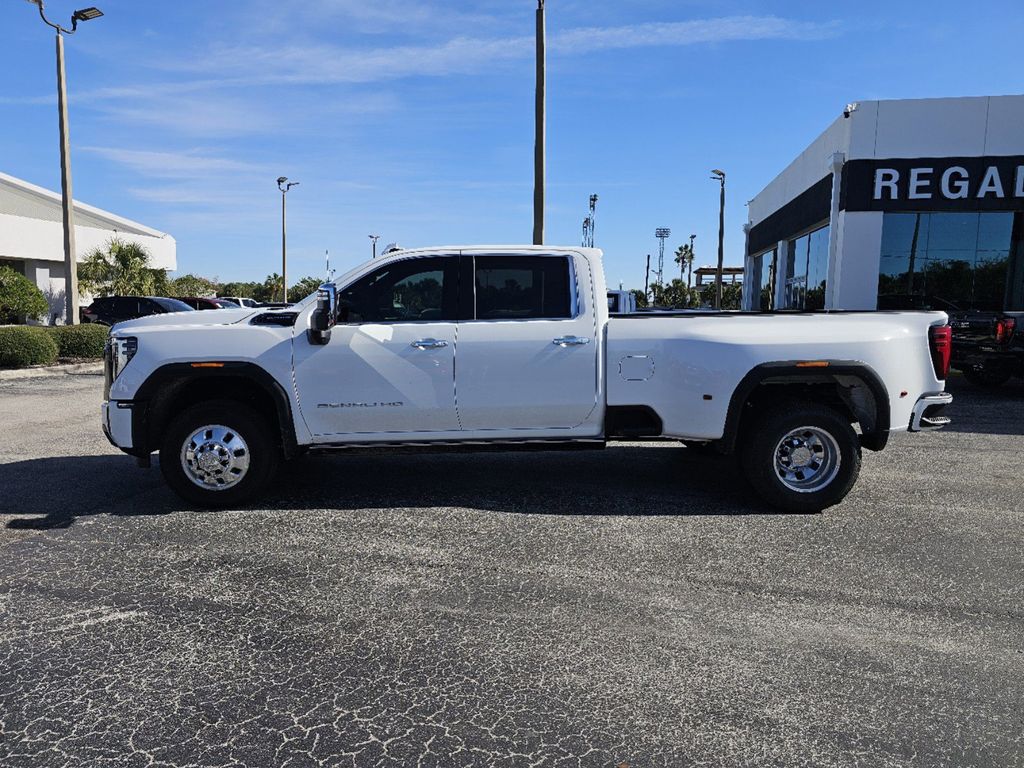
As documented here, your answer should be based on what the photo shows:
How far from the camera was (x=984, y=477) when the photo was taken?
22.5ft

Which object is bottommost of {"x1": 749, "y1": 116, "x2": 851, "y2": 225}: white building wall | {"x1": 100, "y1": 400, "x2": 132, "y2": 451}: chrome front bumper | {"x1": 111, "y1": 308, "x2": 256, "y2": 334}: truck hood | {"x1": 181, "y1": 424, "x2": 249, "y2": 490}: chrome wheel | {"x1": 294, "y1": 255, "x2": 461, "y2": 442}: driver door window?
{"x1": 181, "y1": 424, "x2": 249, "y2": 490}: chrome wheel

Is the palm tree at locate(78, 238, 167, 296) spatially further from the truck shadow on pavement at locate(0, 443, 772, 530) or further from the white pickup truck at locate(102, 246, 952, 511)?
the white pickup truck at locate(102, 246, 952, 511)

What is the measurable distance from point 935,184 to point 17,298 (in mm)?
26131

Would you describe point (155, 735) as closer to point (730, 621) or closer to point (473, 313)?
point (730, 621)

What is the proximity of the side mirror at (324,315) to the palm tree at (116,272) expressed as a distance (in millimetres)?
37610

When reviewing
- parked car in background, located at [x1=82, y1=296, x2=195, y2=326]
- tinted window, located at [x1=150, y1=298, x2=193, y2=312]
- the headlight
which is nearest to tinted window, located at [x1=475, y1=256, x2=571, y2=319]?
the headlight

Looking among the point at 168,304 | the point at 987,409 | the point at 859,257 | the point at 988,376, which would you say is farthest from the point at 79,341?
the point at 859,257

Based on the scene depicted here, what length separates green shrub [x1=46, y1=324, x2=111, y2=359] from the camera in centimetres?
1761

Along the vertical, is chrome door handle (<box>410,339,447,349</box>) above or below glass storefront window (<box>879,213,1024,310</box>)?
below

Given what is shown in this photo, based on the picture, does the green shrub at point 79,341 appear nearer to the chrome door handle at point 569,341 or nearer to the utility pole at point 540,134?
the utility pole at point 540,134

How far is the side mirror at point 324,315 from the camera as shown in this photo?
Result: 17.2 feet

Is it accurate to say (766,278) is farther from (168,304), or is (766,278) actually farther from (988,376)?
(168,304)

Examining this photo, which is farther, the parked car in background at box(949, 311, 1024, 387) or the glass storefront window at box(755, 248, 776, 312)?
the glass storefront window at box(755, 248, 776, 312)

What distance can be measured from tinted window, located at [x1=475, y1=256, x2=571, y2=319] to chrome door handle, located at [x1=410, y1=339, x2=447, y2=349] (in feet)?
1.22
